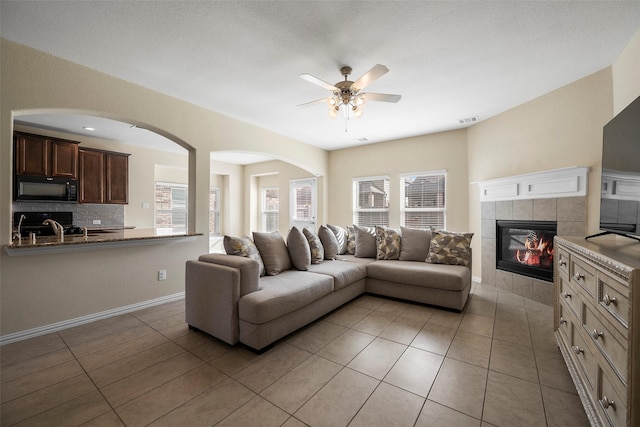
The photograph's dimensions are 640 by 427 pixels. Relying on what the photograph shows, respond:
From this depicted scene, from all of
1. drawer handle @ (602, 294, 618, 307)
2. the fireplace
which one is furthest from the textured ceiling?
drawer handle @ (602, 294, 618, 307)

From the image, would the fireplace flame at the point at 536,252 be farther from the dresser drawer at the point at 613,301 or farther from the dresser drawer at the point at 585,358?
the dresser drawer at the point at 613,301

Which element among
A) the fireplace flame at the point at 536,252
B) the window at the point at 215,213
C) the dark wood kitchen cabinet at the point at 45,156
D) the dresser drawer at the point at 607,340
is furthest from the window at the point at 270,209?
the dresser drawer at the point at 607,340

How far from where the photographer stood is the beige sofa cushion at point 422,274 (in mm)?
2932

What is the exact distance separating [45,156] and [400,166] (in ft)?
19.9

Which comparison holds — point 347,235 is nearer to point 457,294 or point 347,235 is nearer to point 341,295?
point 341,295

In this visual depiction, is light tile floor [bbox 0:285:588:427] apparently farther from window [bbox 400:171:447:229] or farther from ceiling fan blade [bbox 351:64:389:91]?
window [bbox 400:171:447:229]

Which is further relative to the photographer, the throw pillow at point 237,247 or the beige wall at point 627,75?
the throw pillow at point 237,247

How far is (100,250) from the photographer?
2811mm

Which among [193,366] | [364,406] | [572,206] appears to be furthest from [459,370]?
[572,206]

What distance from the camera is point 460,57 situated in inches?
96.1

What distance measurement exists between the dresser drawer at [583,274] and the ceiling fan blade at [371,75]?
1.84m

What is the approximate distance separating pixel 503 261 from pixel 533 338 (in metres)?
1.72

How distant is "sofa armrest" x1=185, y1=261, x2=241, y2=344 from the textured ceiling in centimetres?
195

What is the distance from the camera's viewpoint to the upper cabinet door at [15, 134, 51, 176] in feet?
12.9
